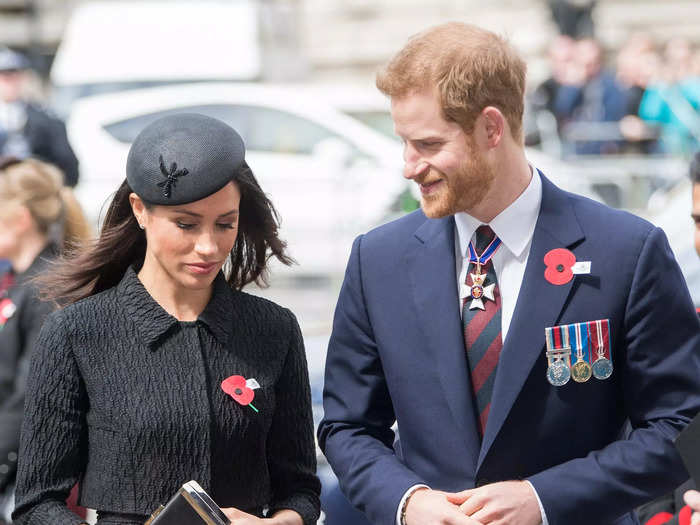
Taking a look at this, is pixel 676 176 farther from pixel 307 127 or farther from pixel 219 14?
pixel 219 14

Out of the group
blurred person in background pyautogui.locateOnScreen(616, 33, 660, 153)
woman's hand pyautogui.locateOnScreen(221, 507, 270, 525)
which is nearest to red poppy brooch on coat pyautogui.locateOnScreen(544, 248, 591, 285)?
woman's hand pyautogui.locateOnScreen(221, 507, 270, 525)

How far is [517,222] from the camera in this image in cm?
355

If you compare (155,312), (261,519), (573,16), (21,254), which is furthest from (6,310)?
(573,16)

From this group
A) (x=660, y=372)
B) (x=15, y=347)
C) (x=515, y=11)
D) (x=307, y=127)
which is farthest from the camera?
(x=515, y=11)

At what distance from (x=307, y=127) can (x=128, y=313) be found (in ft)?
34.4

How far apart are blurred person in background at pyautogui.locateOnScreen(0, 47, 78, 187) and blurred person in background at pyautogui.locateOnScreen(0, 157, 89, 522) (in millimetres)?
4436

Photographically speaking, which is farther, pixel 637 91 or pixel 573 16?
pixel 573 16

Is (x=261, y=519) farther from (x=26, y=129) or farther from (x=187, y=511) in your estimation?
(x=26, y=129)

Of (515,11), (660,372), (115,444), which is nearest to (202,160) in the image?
(115,444)

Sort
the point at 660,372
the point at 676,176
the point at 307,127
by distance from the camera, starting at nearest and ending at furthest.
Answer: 1. the point at 660,372
2. the point at 676,176
3. the point at 307,127

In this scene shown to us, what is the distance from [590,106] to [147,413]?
11761 mm

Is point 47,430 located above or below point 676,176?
above

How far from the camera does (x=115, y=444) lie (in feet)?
11.2

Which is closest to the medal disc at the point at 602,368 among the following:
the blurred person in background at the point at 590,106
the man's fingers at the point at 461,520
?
the man's fingers at the point at 461,520
